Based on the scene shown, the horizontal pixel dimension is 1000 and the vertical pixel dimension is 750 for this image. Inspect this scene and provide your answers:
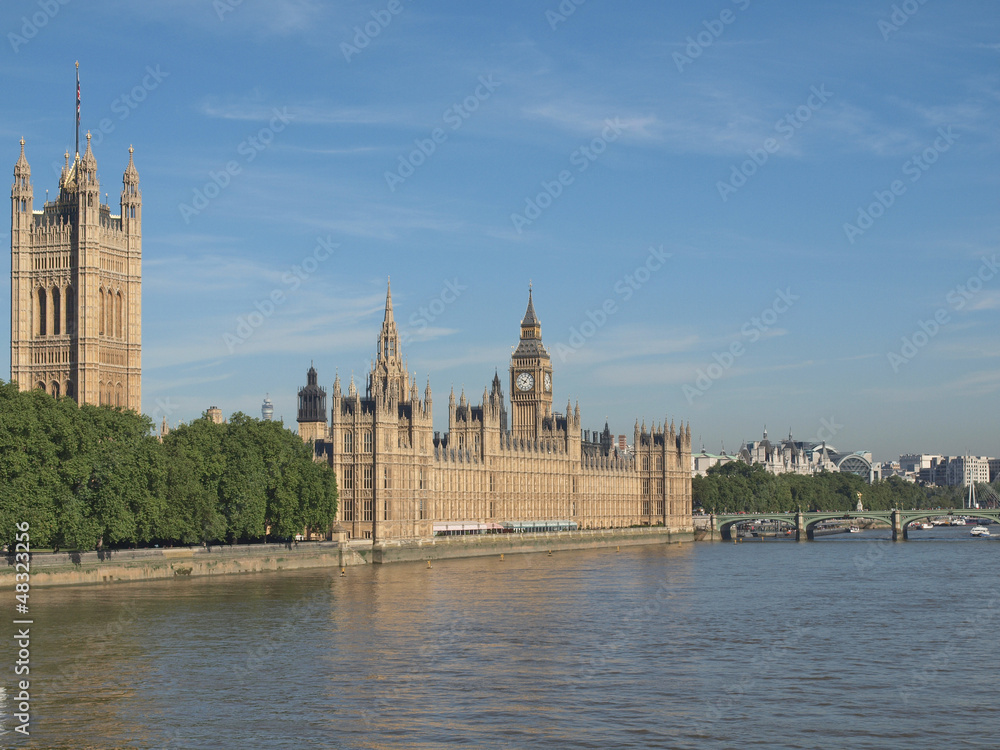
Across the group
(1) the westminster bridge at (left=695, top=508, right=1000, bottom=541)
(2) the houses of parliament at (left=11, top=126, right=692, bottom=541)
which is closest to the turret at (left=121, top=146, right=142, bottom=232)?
(2) the houses of parliament at (left=11, top=126, right=692, bottom=541)

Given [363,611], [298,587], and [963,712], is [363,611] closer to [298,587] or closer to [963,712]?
[298,587]

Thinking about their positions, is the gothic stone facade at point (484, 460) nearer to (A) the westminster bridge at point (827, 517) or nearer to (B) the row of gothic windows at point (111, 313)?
Answer: (A) the westminster bridge at point (827, 517)

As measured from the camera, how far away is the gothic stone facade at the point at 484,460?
356ft

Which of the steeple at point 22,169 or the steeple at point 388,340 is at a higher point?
the steeple at point 22,169

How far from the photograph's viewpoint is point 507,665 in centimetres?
4800

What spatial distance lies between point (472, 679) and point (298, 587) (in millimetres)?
33147

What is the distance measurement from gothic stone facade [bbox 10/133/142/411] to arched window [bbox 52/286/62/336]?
0.08m

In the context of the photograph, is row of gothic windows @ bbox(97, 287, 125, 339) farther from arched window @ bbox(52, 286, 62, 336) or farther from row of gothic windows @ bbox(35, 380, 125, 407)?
row of gothic windows @ bbox(35, 380, 125, 407)

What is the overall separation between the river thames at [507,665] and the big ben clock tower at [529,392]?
82369 millimetres

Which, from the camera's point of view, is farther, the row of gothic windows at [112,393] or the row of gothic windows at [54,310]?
the row of gothic windows at [54,310]

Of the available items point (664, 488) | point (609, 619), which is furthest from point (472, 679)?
point (664, 488)

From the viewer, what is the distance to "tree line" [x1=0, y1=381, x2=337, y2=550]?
69688 mm

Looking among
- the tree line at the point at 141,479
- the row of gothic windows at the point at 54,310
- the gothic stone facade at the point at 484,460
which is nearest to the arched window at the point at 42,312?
the row of gothic windows at the point at 54,310

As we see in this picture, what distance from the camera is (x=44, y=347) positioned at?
392 feet
